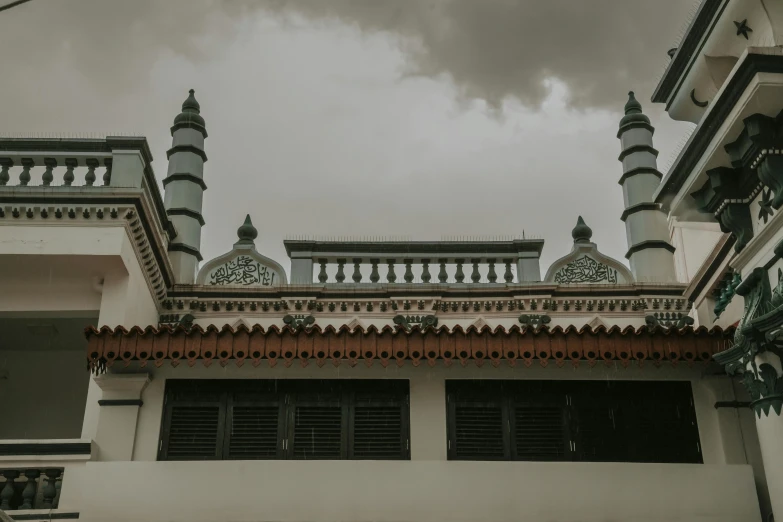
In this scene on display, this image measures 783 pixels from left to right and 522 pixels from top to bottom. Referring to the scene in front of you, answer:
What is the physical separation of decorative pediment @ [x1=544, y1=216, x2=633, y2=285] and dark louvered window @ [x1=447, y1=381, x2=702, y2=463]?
338 centimetres

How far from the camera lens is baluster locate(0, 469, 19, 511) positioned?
989 centimetres

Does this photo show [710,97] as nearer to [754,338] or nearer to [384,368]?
[754,338]

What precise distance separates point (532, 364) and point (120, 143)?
5961mm

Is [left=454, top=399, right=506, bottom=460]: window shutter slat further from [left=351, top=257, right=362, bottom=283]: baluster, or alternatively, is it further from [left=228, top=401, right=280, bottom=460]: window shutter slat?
[left=351, top=257, right=362, bottom=283]: baluster

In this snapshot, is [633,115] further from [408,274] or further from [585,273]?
[408,274]

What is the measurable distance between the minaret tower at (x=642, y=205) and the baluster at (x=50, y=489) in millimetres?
8925

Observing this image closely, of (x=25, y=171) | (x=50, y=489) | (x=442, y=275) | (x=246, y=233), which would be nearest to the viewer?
(x=50, y=489)

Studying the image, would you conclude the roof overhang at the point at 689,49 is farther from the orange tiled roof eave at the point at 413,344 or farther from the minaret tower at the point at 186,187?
the minaret tower at the point at 186,187

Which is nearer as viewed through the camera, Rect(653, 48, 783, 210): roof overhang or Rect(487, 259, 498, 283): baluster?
Rect(653, 48, 783, 210): roof overhang

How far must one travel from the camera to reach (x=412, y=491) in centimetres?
1010

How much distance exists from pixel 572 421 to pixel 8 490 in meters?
6.21

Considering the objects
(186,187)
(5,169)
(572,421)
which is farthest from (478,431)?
(186,187)

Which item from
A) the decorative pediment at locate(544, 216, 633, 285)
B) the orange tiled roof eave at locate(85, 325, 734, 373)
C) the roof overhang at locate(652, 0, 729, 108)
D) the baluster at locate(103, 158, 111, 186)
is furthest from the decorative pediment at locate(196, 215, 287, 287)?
the roof overhang at locate(652, 0, 729, 108)

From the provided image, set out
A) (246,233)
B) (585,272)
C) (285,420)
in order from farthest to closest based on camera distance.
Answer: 1. (246,233)
2. (585,272)
3. (285,420)
